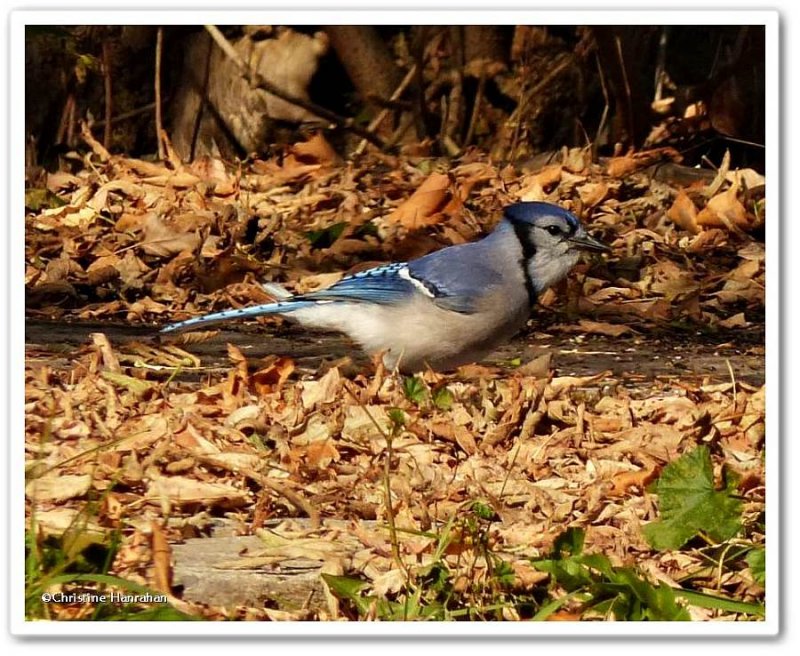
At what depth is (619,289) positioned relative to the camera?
6.26 metres

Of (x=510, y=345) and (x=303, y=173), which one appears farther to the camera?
(x=303, y=173)

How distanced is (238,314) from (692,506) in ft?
5.92

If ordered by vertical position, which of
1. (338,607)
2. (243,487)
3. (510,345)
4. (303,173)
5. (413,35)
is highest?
(413,35)

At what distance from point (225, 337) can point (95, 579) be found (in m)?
1.62

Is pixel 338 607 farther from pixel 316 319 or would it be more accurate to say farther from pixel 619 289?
pixel 619 289

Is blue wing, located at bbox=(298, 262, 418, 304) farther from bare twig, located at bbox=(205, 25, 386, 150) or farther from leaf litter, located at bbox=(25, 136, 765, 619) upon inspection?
bare twig, located at bbox=(205, 25, 386, 150)

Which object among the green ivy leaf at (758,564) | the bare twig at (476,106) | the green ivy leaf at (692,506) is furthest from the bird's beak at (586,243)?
the green ivy leaf at (758,564)

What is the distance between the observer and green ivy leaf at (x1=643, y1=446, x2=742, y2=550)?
4664 mm

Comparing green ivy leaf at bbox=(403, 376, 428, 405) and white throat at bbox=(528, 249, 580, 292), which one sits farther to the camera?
white throat at bbox=(528, 249, 580, 292)

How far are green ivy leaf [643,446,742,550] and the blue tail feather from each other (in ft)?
5.13

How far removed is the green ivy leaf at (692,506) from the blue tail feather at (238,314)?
61.6 inches

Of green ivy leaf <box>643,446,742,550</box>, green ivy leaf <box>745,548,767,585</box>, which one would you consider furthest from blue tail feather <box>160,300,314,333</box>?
green ivy leaf <box>745,548,767,585</box>

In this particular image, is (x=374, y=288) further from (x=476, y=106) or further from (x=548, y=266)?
(x=476, y=106)
